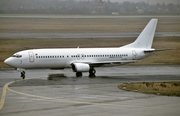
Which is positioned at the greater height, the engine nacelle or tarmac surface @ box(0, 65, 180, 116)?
the engine nacelle

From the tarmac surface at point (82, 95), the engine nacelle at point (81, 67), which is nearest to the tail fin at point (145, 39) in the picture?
the tarmac surface at point (82, 95)

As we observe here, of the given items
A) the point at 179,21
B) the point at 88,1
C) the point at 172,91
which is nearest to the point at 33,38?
the point at 179,21

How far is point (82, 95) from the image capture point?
37031 millimetres

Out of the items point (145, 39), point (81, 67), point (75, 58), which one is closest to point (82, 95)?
point (81, 67)

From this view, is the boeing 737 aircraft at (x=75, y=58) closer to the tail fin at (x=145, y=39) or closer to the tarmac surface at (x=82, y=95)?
the tail fin at (x=145, y=39)

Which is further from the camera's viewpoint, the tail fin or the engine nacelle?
the tail fin

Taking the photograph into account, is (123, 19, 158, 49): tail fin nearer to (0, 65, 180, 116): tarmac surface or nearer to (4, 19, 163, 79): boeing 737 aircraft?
(4, 19, 163, 79): boeing 737 aircraft

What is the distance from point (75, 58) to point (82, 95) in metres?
16.9

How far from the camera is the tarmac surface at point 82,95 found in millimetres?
29306

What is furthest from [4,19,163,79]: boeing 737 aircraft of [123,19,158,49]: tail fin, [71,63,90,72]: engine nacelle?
[123,19,158,49]: tail fin

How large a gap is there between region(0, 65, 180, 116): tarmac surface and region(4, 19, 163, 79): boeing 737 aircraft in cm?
122

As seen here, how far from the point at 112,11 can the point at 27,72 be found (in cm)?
12168

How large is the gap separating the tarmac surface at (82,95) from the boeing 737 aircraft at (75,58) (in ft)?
4.00

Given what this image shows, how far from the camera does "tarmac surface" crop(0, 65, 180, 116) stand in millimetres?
29306
